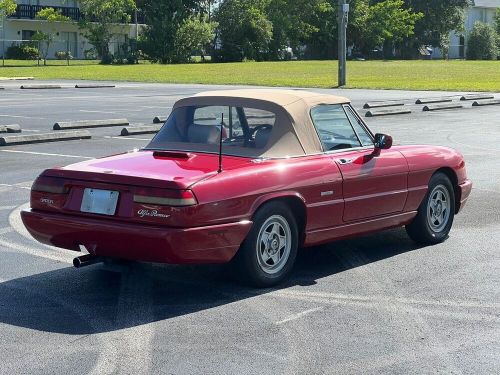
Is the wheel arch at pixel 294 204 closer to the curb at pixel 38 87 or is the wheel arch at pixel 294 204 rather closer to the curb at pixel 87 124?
the curb at pixel 87 124

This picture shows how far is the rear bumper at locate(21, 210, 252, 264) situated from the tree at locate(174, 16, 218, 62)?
226ft

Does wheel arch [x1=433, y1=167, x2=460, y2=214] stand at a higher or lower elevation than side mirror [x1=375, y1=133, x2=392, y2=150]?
lower

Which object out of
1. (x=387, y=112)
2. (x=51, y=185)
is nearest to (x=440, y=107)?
(x=387, y=112)

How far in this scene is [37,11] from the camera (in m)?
78.4

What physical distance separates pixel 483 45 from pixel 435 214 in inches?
3643

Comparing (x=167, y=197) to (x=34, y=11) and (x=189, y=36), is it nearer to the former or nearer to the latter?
(x=189, y=36)

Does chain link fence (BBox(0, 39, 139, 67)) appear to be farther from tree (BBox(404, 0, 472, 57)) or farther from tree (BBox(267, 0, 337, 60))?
tree (BBox(404, 0, 472, 57))

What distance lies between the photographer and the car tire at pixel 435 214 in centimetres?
858

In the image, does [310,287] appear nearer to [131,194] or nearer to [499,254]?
[131,194]

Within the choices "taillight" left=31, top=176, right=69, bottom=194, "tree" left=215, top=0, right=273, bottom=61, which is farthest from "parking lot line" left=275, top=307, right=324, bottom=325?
"tree" left=215, top=0, right=273, bottom=61

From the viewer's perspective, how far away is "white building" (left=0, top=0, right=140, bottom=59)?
76.9m

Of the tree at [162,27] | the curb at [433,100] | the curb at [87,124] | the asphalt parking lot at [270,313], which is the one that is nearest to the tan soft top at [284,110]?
the asphalt parking lot at [270,313]

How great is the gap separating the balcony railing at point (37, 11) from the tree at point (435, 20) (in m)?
33.8

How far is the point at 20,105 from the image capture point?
Result: 2752cm
